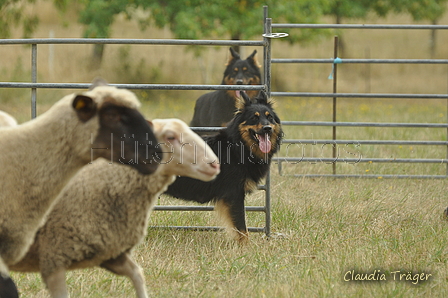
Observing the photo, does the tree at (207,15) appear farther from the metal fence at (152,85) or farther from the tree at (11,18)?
the metal fence at (152,85)

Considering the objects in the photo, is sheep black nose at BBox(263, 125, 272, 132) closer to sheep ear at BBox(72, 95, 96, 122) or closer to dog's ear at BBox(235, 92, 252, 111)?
dog's ear at BBox(235, 92, 252, 111)

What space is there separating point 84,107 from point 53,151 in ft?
1.01

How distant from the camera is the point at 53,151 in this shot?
120 inches

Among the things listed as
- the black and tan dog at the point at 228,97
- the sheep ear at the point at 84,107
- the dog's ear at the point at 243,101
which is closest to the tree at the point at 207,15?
the black and tan dog at the point at 228,97

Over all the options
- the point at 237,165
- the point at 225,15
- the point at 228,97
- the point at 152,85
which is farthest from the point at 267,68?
the point at 225,15

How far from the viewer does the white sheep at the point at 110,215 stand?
3.34m

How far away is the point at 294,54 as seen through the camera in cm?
2334

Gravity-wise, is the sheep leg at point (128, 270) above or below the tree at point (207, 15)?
below

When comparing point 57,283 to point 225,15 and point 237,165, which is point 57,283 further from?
point 225,15

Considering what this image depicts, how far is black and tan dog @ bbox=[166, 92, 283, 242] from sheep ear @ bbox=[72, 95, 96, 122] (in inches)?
90.9

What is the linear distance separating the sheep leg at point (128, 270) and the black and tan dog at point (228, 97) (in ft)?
15.1

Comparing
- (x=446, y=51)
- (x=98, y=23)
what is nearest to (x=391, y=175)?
(x=98, y=23)

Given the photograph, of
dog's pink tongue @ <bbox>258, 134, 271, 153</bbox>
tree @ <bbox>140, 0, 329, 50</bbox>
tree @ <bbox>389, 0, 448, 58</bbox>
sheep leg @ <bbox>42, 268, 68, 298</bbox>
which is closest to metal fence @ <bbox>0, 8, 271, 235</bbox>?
dog's pink tongue @ <bbox>258, 134, 271, 153</bbox>

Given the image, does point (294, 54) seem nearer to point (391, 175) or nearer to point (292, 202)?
point (391, 175)
